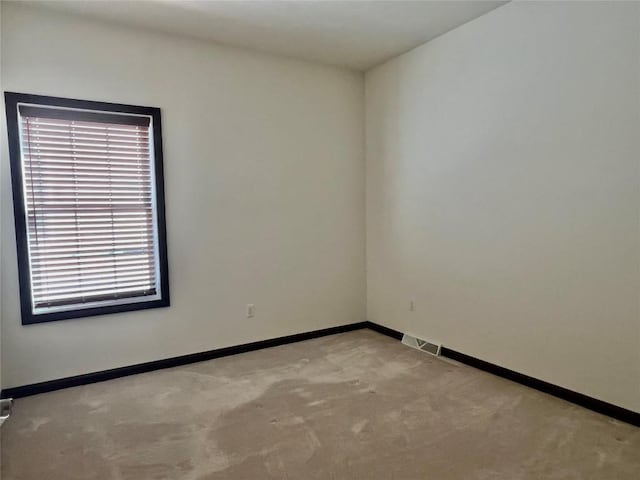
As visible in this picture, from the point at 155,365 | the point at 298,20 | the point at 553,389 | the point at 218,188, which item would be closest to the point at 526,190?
the point at 553,389

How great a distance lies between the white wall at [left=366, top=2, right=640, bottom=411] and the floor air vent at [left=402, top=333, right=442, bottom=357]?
0.25ft

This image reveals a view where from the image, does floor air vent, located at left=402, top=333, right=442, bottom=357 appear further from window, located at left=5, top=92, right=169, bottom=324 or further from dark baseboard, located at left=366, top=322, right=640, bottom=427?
window, located at left=5, top=92, right=169, bottom=324

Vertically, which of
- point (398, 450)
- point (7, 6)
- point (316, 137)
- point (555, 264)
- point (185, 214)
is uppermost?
point (7, 6)

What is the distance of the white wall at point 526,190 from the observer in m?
2.54

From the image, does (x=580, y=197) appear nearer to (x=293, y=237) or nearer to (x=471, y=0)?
(x=471, y=0)

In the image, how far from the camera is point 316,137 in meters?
4.27

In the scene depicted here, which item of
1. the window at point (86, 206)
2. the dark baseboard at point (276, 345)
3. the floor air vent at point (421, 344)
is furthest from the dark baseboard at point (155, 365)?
the floor air vent at point (421, 344)

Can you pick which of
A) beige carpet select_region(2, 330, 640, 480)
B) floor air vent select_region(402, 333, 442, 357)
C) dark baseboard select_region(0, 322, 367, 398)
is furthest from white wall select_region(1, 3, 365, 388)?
floor air vent select_region(402, 333, 442, 357)

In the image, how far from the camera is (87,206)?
3.25 metres

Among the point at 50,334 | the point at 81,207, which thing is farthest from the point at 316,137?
the point at 50,334

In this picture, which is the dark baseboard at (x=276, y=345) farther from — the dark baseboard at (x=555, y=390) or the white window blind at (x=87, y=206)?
the white window blind at (x=87, y=206)

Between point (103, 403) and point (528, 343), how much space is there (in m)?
3.09

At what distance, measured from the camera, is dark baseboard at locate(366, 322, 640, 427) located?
8.40 feet

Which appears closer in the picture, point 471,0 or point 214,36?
point 471,0
